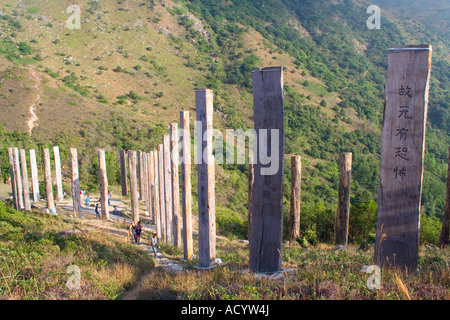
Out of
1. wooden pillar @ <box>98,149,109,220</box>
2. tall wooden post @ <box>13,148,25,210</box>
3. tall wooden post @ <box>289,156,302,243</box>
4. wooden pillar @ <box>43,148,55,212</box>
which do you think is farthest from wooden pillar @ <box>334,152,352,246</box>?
tall wooden post @ <box>13,148,25,210</box>

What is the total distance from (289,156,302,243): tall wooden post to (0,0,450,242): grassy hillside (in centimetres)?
213

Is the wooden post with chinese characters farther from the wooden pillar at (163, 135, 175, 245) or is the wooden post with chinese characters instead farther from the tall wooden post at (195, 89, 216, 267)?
the wooden pillar at (163, 135, 175, 245)

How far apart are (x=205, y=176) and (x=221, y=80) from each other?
135 feet

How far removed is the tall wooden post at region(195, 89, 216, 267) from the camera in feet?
21.7

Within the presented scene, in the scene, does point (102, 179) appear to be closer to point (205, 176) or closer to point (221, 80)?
point (205, 176)

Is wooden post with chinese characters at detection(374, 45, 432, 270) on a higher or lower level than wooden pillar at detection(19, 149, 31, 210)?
higher

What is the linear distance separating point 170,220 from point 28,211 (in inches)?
349

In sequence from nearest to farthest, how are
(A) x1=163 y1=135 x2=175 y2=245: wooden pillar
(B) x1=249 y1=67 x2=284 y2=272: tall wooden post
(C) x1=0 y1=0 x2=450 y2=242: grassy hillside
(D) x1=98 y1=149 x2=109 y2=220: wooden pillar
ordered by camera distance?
(B) x1=249 y1=67 x2=284 y2=272: tall wooden post < (A) x1=163 y1=135 x2=175 y2=245: wooden pillar < (D) x1=98 y1=149 x2=109 y2=220: wooden pillar < (C) x1=0 y1=0 x2=450 y2=242: grassy hillside

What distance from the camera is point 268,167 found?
526 cm

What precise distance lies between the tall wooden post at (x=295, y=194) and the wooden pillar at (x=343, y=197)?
131 centimetres

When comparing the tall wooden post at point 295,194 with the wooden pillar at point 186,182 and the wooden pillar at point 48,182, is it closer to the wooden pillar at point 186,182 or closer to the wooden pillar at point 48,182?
the wooden pillar at point 186,182

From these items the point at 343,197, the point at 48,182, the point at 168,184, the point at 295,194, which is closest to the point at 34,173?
the point at 48,182
